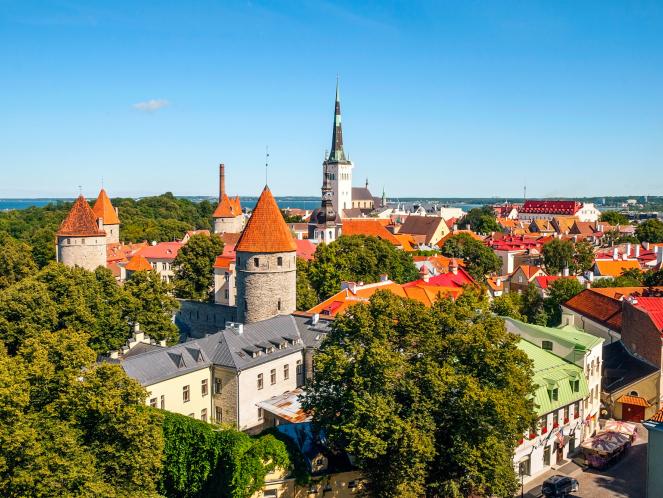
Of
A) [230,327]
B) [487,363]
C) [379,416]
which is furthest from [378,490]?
[230,327]

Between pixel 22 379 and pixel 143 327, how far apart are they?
61.9 feet

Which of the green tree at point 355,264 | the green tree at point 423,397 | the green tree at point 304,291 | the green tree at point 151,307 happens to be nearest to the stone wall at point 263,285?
the green tree at point 151,307

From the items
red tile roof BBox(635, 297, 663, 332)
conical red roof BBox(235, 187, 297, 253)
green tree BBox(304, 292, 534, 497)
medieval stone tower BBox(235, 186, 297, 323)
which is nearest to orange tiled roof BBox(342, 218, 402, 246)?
conical red roof BBox(235, 187, 297, 253)

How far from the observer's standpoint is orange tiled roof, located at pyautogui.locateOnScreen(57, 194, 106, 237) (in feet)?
174

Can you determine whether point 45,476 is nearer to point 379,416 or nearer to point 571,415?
point 379,416

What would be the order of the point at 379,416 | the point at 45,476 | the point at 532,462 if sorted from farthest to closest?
the point at 532,462 → the point at 379,416 → the point at 45,476

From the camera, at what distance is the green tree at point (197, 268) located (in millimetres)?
53000

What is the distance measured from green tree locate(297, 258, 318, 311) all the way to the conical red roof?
7371 millimetres

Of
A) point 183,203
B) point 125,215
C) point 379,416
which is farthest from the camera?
point 183,203

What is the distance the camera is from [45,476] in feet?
60.7

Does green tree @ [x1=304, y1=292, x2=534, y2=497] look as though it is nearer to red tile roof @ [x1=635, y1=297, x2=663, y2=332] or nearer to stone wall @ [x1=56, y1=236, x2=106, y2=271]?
red tile roof @ [x1=635, y1=297, x2=663, y2=332]

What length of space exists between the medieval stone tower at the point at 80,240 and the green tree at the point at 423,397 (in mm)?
35480

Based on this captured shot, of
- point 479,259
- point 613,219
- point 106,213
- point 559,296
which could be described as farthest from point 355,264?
point 613,219

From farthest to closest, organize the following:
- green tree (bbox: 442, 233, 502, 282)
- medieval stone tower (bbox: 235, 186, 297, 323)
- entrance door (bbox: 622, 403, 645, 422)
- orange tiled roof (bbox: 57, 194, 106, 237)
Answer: green tree (bbox: 442, 233, 502, 282)
orange tiled roof (bbox: 57, 194, 106, 237)
medieval stone tower (bbox: 235, 186, 297, 323)
entrance door (bbox: 622, 403, 645, 422)
